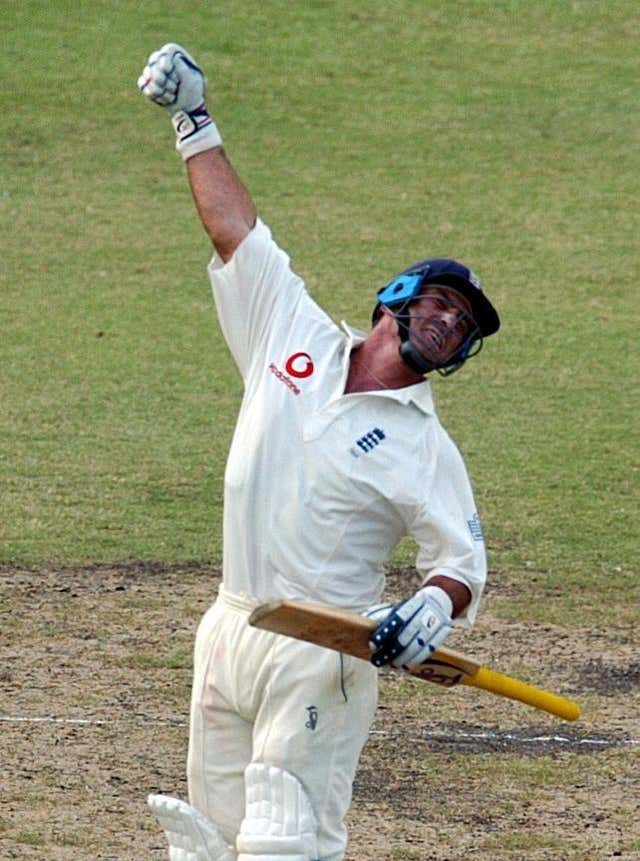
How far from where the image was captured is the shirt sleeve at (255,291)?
198 inches

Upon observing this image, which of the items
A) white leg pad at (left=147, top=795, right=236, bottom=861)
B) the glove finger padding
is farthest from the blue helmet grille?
white leg pad at (left=147, top=795, right=236, bottom=861)

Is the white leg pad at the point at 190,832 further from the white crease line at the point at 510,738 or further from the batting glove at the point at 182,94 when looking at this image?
the white crease line at the point at 510,738

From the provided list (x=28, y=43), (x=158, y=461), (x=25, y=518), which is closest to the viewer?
(x=25, y=518)

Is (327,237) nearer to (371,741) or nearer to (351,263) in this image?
(351,263)

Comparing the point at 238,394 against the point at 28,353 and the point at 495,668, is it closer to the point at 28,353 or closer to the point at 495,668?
the point at 28,353

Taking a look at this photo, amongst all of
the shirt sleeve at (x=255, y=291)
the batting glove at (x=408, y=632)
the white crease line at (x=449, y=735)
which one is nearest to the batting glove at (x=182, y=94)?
the shirt sleeve at (x=255, y=291)

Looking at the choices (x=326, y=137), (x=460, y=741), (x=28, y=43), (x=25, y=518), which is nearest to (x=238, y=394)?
(x=25, y=518)

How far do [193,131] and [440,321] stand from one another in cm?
88

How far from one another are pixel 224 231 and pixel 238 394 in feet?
24.6

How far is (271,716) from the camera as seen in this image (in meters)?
4.86

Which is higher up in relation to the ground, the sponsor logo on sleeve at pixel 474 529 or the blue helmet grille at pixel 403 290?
the blue helmet grille at pixel 403 290

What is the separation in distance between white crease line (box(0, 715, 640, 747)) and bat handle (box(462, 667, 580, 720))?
2.05 metres

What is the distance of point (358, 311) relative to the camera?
1452 centimetres

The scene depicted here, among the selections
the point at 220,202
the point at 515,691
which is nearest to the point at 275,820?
the point at 515,691
